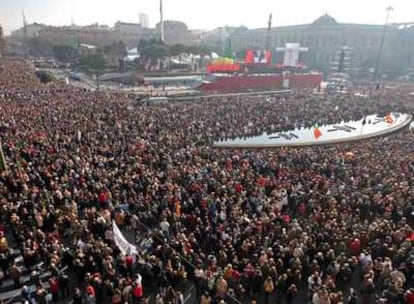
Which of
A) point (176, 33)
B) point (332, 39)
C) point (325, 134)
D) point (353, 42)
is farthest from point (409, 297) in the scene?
point (176, 33)

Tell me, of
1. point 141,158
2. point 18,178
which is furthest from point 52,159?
point 141,158

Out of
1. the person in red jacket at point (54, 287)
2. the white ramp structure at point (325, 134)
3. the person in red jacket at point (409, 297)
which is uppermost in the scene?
the person in red jacket at point (409, 297)

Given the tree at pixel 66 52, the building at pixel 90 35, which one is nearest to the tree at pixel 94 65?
the tree at pixel 66 52

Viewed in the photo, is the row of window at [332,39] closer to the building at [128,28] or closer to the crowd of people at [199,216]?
the building at [128,28]

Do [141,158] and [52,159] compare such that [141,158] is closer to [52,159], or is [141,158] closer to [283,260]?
[52,159]

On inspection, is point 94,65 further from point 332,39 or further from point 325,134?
point 332,39
